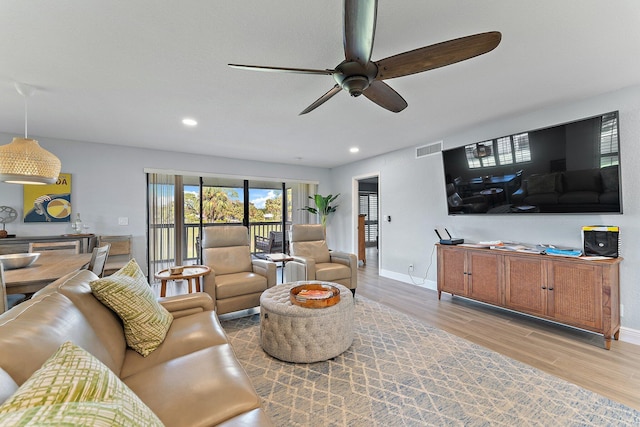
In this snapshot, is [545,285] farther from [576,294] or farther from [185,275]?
[185,275]

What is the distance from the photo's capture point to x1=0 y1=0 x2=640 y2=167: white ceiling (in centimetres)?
157

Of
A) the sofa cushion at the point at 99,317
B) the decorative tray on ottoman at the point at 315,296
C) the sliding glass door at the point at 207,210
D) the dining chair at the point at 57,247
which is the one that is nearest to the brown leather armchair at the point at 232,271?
the decorative tray on ottoman at the point at 315,296

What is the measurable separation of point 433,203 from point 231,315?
3.31 m

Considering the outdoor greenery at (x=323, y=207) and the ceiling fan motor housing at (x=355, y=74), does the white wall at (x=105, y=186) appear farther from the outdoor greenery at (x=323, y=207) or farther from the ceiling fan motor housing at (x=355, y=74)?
the ceiling fan motor housing at (x=355, y=74)

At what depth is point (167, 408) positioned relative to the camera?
1.04 metres

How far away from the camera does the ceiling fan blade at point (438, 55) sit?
4.48 feet

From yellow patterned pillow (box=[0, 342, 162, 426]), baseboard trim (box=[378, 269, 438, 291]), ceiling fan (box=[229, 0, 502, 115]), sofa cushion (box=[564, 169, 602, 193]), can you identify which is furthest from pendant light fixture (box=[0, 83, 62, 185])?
sofa cushion (box=[564, 169, 602, 193])

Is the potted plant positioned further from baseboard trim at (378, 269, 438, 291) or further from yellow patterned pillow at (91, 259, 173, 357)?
yellow patterned pillow at (91, 259, 173, 357)

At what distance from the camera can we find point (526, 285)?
9.43 feet

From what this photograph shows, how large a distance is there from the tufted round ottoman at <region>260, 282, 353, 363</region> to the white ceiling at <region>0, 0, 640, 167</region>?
1919mm

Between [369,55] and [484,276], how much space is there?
9.57 ft

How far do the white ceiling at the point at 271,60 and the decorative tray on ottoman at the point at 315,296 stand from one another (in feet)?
5.99

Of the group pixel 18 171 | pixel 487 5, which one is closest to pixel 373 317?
pixel 487 5

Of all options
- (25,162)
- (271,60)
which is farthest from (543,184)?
(25,162)
